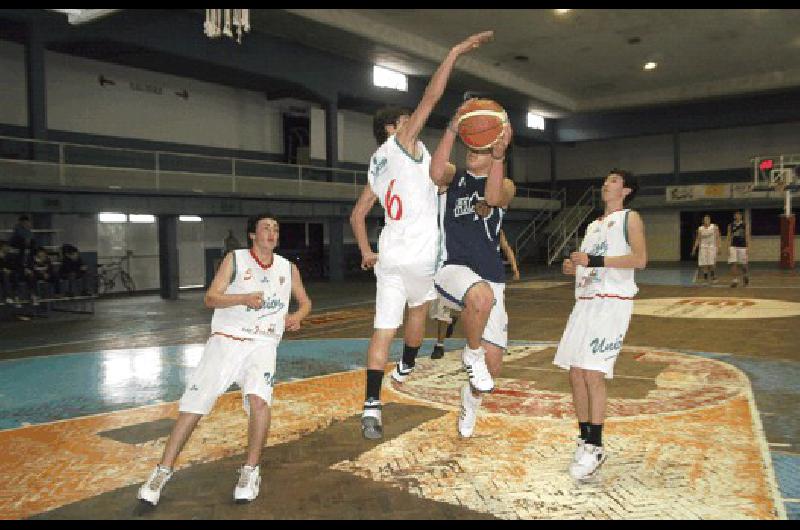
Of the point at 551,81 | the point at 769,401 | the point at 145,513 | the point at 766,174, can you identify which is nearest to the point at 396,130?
the point at 145,513

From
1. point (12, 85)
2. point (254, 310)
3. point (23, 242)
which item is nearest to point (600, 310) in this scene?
point (254, 310)

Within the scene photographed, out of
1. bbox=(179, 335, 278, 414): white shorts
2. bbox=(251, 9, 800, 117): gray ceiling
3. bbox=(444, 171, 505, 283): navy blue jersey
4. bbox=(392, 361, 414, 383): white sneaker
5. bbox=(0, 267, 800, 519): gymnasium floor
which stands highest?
bbox=(251, 9, 800, 117): gray ceiling

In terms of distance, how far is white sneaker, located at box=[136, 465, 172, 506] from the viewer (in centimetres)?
383

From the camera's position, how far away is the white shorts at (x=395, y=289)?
4914mm

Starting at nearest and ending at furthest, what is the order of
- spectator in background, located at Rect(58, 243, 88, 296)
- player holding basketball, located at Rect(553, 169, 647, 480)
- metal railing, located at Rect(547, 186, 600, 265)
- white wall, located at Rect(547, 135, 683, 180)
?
player holding basketball, located at Rect(553, 169, 647, 480) → spectator in background, located at Rect(58, 243, 88, 296) → metal railing, located at Rect(547, 186, 600, 265) → white wall, located at Rect(547, 135, 683, 180)

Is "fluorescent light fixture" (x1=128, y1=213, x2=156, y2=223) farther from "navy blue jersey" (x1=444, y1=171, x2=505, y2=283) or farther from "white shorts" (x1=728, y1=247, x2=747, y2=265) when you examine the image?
"navy blue jersey" (x1=444, y1=171, x2=505, y2=283)

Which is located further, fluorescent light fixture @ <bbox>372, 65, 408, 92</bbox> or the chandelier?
fluorescent light fixture @ <bbox>372, 65, 408, 92</bbox>

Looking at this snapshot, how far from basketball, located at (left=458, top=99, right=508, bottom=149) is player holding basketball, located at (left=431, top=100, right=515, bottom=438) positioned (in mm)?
62

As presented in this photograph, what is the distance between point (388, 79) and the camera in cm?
2675

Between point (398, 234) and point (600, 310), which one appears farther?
point (398, 234)

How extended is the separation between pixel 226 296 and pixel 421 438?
208cm

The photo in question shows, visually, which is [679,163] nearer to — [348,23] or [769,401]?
[348,23]

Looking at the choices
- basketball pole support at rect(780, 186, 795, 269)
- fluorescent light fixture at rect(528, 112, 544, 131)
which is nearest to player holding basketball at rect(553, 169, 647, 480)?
basketball pole support at rect(780, 186, 795, 269)

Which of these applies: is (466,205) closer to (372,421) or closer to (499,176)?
(499,176)
